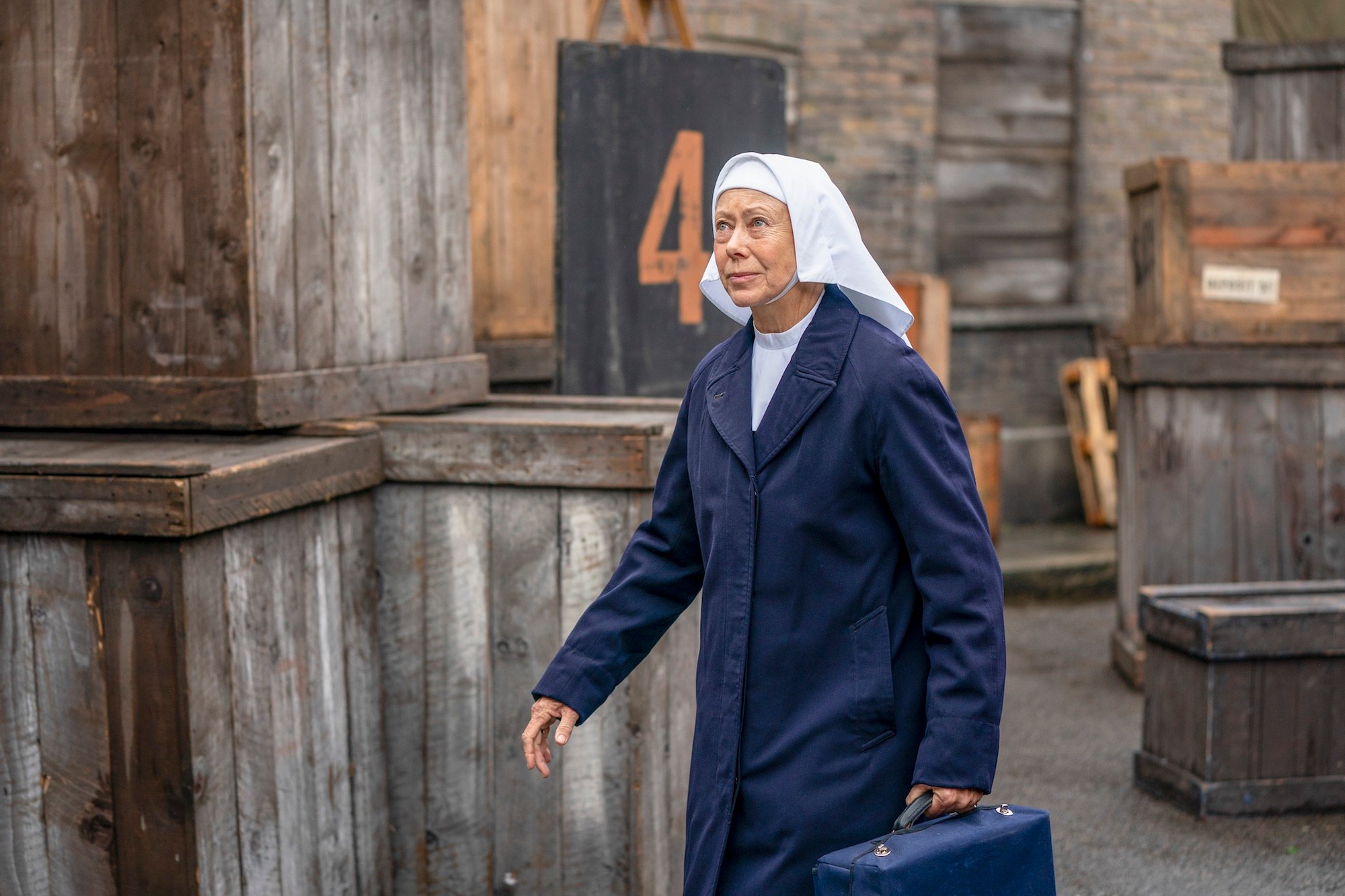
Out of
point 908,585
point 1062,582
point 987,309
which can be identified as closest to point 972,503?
point 908,585

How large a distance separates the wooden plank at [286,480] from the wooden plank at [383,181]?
0.39 metres

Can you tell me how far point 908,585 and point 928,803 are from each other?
13.6 inches

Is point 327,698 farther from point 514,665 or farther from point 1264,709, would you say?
point 1264,709

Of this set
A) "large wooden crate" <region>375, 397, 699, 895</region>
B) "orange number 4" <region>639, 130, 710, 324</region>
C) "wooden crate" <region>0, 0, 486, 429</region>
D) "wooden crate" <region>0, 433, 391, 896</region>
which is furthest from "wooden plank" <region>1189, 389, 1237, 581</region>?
"wooden crate" <region>0, 433, 391, 896</region>

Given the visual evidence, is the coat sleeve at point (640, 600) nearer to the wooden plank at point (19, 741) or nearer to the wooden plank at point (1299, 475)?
the wooden plank at point (19, 741)

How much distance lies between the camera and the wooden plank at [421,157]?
3.70 meters

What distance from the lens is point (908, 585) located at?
230 cm

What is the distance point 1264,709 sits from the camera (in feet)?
15.3

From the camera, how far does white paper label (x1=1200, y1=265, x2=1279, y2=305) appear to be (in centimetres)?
588

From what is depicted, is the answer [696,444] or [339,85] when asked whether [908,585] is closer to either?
[696,444]

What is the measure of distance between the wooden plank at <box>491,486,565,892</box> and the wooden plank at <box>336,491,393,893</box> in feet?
0.93

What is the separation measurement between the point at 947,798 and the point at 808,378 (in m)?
0.69

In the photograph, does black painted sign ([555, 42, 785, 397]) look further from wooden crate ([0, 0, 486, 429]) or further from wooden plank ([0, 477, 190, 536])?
wooden plank ([0, 477, 190, 536])

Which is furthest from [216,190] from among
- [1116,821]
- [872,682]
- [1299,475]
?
[1299,475]
